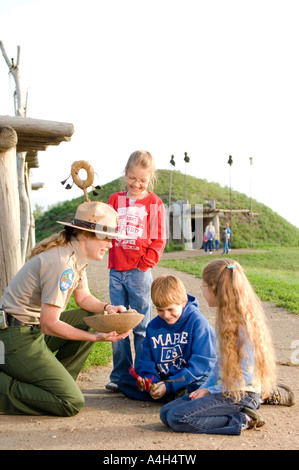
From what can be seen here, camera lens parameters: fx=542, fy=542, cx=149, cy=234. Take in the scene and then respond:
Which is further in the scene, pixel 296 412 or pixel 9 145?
pixel 9 145

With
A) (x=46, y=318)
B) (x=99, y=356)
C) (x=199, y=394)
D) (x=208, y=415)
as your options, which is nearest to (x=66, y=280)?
(x=46, y=318)

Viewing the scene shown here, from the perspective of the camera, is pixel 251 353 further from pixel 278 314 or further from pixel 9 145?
pixel 278 314

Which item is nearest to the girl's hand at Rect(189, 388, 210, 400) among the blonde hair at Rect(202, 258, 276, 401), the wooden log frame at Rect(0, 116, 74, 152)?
the blonde hair at Rect(202, 258, 276, 401)

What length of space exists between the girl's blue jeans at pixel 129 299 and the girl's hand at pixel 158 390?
585 mm

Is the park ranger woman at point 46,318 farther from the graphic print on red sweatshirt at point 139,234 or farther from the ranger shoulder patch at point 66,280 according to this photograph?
the graphic print on red sweatshirt at point 139,234

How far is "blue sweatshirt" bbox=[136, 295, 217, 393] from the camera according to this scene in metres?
3.86

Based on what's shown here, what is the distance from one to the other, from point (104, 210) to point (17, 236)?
2280 millimetres

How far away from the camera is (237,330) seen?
11.0 feet

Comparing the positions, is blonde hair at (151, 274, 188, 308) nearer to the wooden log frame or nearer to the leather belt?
the leather belt

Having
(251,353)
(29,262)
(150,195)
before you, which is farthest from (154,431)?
(150,195)

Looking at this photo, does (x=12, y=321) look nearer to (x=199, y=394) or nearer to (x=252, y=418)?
(x=199, y=394)

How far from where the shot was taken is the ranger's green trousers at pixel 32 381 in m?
3.60

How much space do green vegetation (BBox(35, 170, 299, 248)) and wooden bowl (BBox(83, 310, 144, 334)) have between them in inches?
1035
